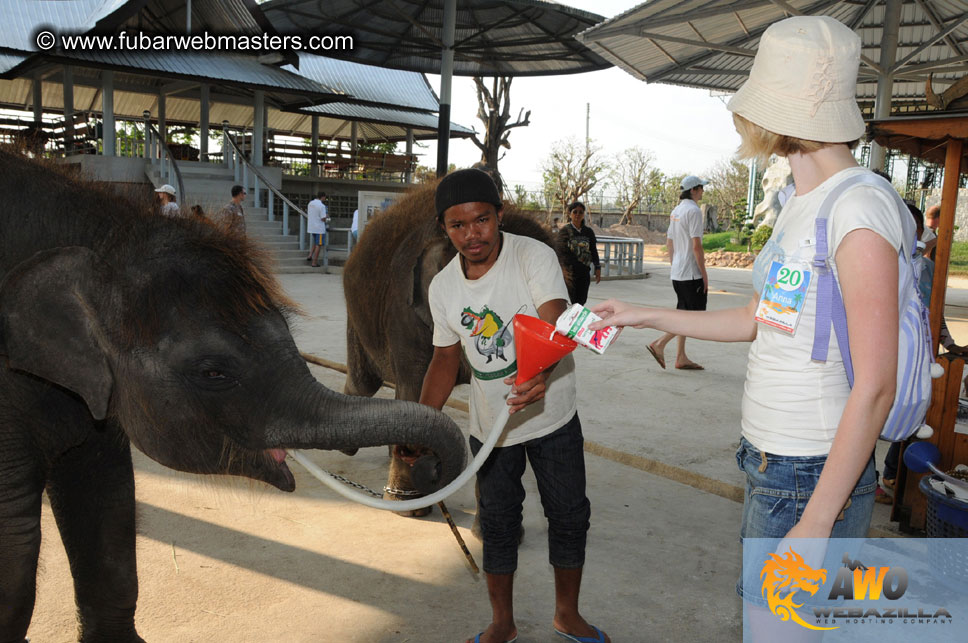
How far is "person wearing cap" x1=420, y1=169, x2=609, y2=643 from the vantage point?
275 cm

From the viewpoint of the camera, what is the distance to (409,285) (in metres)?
4.34

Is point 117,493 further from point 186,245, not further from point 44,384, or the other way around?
point 186,245

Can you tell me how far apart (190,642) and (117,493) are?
2.49ft

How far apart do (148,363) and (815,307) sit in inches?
72.2

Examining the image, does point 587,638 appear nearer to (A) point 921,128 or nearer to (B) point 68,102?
(A) point 921,128

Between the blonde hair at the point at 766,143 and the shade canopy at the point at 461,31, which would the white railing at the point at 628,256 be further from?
the blonde hair at the point at 766,143

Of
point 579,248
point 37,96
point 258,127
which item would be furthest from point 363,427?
point 37,96

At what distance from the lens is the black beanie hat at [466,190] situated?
2701 millimetres

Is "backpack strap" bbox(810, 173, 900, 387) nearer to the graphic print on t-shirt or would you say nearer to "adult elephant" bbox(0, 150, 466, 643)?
"adult elephant" bbox(0, 150, 466, 643)

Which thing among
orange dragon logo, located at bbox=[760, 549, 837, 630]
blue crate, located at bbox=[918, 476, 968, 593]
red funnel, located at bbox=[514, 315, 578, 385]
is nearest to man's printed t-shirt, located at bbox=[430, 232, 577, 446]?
red funnel, located at bbox=[514, 315, 578, 385]

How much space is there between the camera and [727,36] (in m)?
12.9

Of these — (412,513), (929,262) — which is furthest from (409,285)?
(929,262)

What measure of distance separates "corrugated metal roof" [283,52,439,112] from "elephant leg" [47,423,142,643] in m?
24.8

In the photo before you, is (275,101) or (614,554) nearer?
(614,554)
